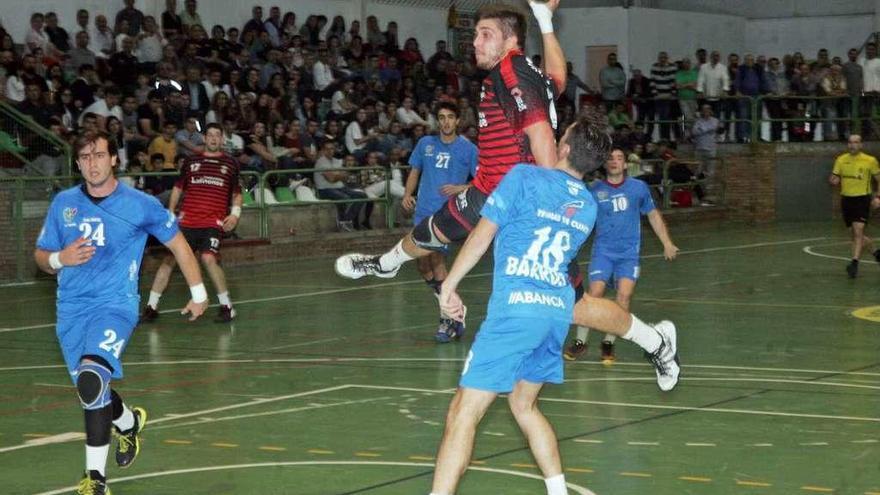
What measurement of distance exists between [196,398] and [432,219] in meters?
3.16

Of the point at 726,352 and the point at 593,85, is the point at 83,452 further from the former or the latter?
the point at 593,85

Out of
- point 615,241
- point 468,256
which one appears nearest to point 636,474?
point 468,256

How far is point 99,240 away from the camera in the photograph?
8.96m

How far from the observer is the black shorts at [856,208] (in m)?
24.2

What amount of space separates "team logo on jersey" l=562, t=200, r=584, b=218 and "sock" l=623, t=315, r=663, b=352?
5.67 ft

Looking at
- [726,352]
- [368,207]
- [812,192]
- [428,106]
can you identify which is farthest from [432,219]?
[812,192]

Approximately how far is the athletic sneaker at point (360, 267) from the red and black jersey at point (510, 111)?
3.54ft

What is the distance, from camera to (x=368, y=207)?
95.7 feet

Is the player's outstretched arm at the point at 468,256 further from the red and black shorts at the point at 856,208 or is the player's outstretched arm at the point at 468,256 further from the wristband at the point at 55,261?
the red and black shorts at the point at 856,208

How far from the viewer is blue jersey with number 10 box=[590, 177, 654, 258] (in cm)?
1457

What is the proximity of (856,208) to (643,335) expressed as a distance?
1592 centimetres

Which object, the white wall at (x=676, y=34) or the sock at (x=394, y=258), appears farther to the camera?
the white wall at (x=676, y=34)

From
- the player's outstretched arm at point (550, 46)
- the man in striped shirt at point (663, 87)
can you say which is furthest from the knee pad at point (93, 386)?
the man in striped shirt at point (663, 87)

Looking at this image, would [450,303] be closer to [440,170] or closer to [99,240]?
[99,240]
